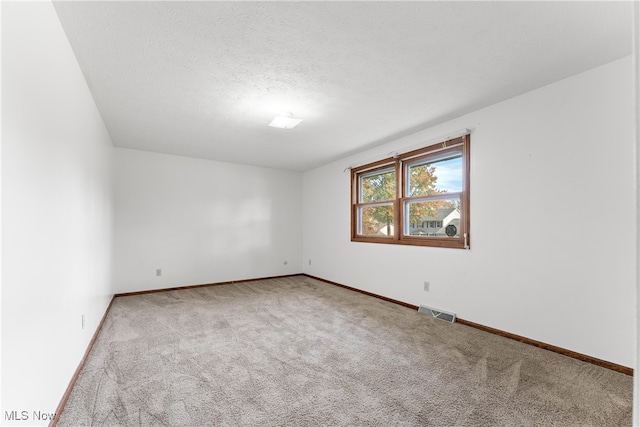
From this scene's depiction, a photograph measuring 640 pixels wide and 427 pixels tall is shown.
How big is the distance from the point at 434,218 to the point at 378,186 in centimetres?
123

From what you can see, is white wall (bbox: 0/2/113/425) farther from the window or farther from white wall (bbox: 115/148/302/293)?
the window

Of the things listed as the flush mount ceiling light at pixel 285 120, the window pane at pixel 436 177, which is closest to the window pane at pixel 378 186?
the window pane at pixel 436 177

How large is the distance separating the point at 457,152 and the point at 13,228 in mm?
3853

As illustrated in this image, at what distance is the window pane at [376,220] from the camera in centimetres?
446

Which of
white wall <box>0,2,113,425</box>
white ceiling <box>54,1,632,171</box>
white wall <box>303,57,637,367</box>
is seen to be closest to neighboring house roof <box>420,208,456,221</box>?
white wall <box>303,57,637,367</box>

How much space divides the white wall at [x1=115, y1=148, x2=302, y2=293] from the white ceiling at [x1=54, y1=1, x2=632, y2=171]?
1.58 metres

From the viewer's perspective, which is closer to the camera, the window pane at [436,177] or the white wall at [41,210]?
the white wall at [41,210]

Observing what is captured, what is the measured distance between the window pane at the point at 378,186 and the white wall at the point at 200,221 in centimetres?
200

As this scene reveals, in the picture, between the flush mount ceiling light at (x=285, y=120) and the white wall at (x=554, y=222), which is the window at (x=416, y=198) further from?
the flush mount ceiling light at (x=285, y=120)

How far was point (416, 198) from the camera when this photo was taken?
3.94m

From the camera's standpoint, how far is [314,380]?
6.79 feet

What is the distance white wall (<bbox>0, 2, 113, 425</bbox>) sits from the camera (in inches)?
45.0

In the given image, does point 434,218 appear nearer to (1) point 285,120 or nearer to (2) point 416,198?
(2) point 416,198

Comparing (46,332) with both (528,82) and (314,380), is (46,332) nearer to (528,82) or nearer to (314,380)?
(314,380)
